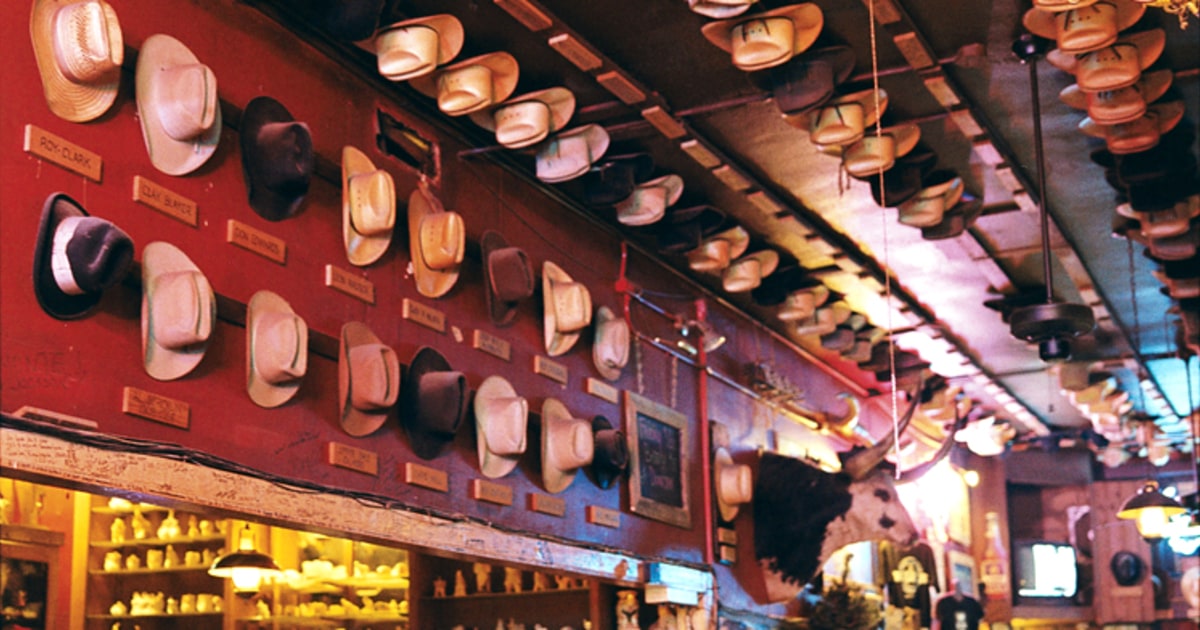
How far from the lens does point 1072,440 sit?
15.3 m

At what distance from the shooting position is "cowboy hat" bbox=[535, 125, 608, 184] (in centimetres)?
679

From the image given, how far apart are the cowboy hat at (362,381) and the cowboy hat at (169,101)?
3.39 ft

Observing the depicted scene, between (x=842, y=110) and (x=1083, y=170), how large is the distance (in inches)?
82.8

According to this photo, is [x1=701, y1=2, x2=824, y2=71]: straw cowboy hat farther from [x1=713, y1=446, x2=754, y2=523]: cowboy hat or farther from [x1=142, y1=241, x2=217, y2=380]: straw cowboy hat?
[x1=713, y1=446, x2=754, y2=523]: cowboy hat

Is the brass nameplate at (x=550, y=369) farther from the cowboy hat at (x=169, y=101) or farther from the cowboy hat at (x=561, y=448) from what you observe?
the cowboy hat at (x=169, y=101)

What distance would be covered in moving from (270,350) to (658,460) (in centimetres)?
375

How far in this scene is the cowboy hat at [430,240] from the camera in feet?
20.5

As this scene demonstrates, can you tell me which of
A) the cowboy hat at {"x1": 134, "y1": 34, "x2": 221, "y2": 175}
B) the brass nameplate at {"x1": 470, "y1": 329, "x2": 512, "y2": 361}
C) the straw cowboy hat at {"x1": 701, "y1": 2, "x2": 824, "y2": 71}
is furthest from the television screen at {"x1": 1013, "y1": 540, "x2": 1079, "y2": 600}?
the cowboy hat at {"x1": 134, "y1": 34, "x2": 221, "y2": 175}

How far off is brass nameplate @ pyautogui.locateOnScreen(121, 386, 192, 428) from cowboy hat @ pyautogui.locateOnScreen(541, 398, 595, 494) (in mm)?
2488

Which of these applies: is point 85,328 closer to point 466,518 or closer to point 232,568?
point 466,518

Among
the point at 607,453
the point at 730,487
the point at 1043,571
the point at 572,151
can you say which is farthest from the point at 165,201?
the point at 1043,571

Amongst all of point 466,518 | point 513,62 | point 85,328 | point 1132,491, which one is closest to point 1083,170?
point 513,62

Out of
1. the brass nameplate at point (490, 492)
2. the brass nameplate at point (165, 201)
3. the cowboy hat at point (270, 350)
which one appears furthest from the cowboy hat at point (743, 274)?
the brass nameplate at point (165, 201)

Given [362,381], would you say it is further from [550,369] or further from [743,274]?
[743,274]
